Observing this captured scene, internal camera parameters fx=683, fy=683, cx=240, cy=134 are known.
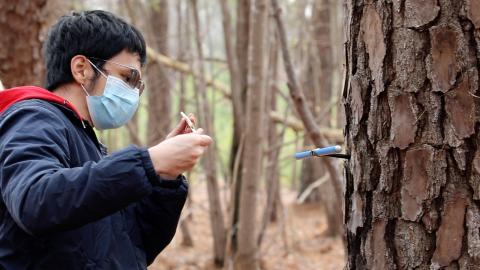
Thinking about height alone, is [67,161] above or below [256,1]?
below

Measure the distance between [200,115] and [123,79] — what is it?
19.1 feet

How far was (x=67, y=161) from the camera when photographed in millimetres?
1851

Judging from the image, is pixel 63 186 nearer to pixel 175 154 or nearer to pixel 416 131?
pixel 175 154

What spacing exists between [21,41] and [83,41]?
2477mm

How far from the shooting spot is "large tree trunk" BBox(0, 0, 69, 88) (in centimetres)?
438

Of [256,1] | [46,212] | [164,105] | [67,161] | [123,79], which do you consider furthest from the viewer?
[164,105]

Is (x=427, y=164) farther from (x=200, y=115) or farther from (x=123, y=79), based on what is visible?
(x=200, y=115)

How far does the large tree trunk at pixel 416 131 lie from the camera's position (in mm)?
1736

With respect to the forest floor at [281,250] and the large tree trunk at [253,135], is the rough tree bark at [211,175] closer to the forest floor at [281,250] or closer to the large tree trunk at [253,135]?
the forest floor at [281,250]

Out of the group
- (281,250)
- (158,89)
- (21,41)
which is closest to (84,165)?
(21,41)

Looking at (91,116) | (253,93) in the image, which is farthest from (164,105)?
(91,116)

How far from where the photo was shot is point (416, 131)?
1.80m

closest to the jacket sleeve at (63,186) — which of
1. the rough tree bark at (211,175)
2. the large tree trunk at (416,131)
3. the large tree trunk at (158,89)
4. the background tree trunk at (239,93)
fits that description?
the large tree trunk at (416,131)

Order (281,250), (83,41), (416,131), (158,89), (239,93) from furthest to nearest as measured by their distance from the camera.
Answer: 1. (158,89)
2. (281,250)
3. (239,93)
4. (83,41)
5. (416,131)
